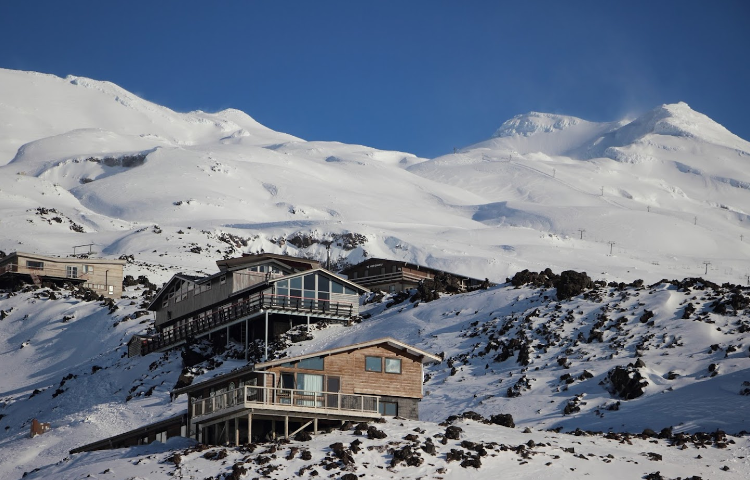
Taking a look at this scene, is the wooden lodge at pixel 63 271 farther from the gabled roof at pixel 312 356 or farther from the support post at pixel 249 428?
the support post at pixel 249 428

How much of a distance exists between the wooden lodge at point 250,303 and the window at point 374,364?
2082 cm

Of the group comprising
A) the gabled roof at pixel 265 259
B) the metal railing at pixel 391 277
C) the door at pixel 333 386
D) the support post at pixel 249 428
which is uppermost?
the gabled roof at pixel 265 259

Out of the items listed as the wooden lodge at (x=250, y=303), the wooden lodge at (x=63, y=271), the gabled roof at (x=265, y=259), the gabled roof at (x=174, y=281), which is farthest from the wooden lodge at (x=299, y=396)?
the wooden lodge at (x=63, y=271)

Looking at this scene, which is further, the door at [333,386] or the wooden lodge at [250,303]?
the wooden lodge at [250,303]

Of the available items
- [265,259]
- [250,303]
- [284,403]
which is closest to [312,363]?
[284,403]

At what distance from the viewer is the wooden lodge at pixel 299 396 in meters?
46.4

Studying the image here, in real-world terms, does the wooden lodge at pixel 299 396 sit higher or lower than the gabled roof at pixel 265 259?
lower

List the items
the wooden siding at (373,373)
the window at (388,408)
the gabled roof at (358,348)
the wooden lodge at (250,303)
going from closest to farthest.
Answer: the gabled roof at (358,348), the wooden siding at (373,373), the window at (388,408), the wooden lodge at (250,303)

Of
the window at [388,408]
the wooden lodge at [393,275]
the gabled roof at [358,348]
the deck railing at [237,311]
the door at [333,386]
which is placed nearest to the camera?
the gabled roof at [358,348]

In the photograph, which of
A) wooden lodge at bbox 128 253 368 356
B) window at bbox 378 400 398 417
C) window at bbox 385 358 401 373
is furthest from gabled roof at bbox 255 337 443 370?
wooden lodge at bbox 128 253 368 356

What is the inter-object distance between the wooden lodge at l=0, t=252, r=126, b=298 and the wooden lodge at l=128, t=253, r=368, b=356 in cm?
2225

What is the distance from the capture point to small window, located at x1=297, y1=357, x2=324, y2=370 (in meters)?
49.1

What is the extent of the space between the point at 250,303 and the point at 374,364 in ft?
82.5

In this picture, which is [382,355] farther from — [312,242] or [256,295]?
[312,242]
